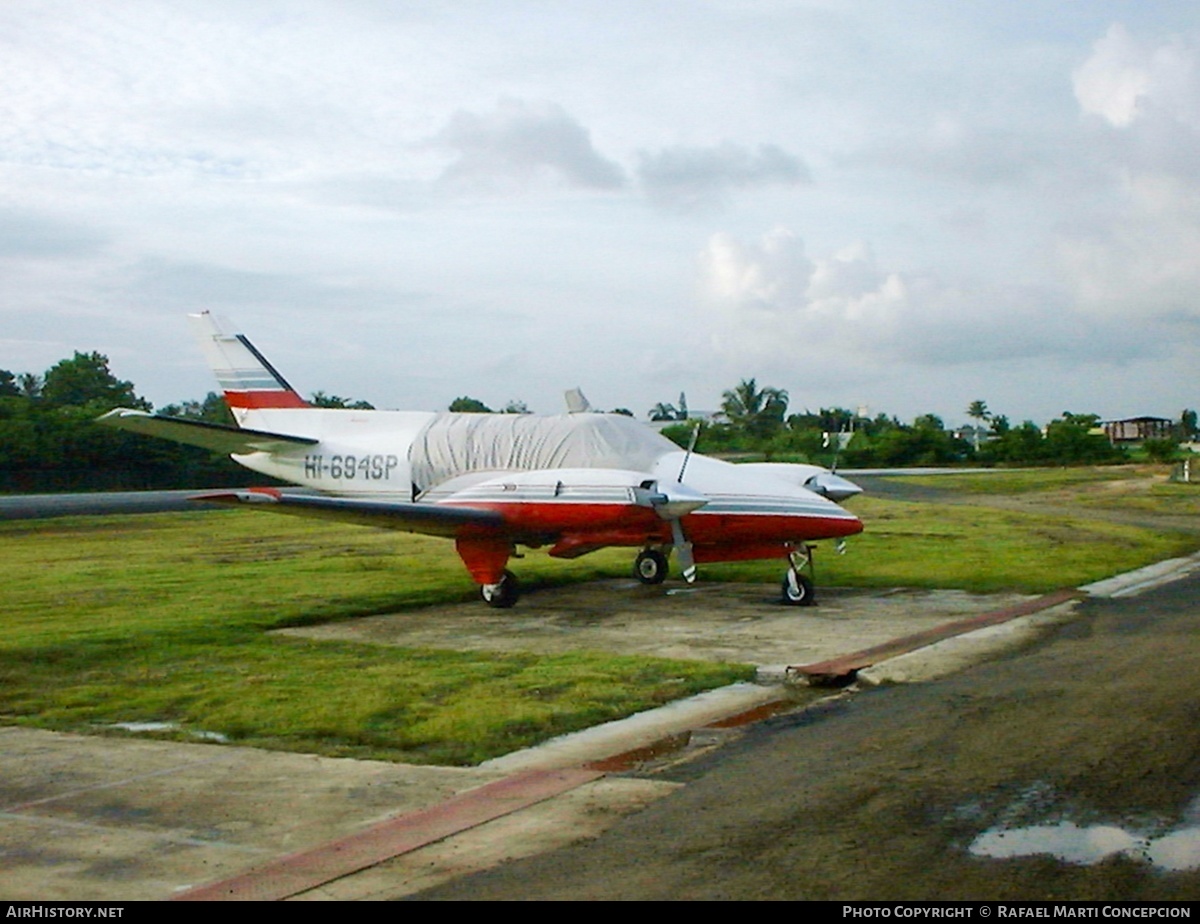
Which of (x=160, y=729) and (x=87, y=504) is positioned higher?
(x=87, y=504)

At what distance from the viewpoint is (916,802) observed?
620 cm

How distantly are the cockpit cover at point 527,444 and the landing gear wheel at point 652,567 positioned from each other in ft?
7.09

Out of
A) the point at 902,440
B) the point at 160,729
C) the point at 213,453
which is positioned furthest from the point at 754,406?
the point at 160,729

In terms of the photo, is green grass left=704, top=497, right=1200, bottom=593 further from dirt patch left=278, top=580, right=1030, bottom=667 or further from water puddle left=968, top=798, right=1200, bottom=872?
water puddle left=968, top=798, right=1200, bottom=872

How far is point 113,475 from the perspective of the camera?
143 feet

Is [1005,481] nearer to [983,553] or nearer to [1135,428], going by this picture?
[983,553]

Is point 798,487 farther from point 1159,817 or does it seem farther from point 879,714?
point 1159,817

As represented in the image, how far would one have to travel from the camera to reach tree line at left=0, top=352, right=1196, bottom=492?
4078 centimetres

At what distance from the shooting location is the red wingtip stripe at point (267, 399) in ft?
68.7

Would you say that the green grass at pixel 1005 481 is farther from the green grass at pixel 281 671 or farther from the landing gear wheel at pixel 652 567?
the green grass at pixel 281 671

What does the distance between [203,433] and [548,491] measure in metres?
5.81

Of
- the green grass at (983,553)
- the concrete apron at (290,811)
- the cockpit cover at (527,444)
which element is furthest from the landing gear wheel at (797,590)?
the concrete apron at (290,811)

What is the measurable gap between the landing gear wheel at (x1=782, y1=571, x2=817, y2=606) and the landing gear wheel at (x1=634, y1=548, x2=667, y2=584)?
3.00m

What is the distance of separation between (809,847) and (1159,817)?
5.78 feet
